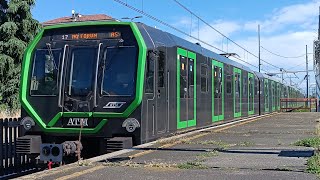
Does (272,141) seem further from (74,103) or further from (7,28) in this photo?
(7,28)

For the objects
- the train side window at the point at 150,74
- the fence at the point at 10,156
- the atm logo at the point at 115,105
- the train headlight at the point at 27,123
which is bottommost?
the fence at the point at 10,156

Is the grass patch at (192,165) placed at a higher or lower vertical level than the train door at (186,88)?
lower

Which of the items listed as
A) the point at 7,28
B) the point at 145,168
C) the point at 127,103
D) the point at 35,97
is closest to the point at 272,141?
the point at 127,103

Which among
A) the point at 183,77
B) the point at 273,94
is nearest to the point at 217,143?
the point at 183,77

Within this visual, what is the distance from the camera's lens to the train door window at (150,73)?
9.37m

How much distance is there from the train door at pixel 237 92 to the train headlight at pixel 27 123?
1245 centimetres

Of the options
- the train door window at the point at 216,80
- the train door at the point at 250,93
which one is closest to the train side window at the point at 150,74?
the train door window at the point at 216,80

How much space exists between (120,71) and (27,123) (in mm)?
2334

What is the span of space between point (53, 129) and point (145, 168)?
122 inches

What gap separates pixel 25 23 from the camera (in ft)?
92.2

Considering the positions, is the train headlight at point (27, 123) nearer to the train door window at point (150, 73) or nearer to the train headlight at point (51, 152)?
the train headlight at point (51, 152)

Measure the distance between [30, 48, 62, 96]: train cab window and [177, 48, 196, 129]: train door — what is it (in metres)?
3.62

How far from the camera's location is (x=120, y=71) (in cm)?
915

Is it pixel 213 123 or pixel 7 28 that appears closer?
pixel 213 123
